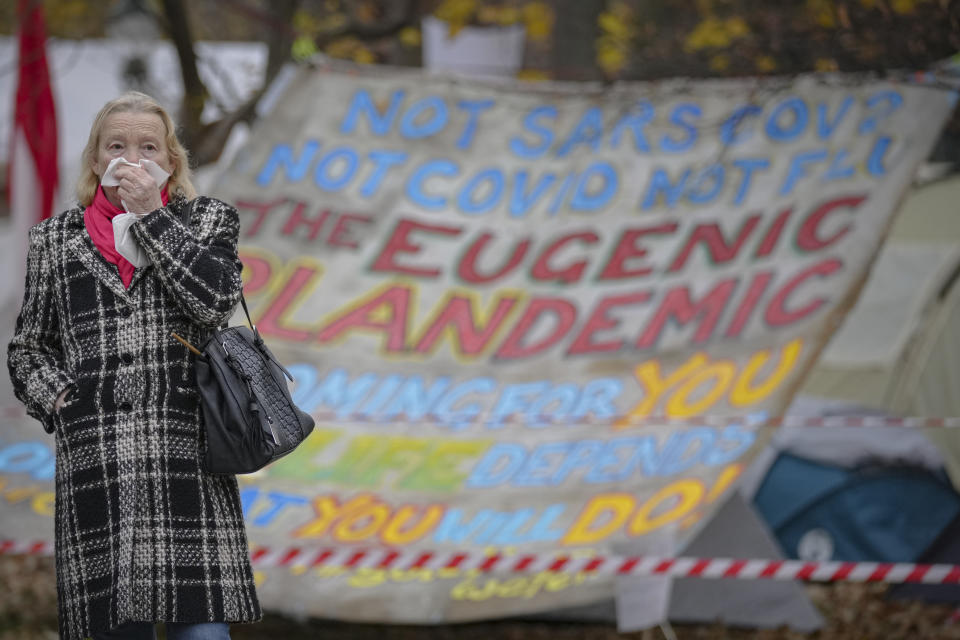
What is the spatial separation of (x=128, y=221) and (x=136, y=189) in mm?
78

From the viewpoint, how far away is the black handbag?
2594 mm

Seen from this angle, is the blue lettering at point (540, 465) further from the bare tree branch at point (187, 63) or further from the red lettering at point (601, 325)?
the bare tree branch at point (187, 63)

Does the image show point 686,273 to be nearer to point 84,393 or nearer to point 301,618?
point 301,618

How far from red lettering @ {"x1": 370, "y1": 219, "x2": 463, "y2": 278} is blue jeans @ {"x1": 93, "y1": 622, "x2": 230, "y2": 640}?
3616 millimetres

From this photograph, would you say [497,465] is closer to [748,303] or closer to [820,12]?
[748,303]

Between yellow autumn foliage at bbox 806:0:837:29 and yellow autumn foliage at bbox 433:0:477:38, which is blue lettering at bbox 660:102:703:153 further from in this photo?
yellow autumn foliage at bbox 433:0:477:38

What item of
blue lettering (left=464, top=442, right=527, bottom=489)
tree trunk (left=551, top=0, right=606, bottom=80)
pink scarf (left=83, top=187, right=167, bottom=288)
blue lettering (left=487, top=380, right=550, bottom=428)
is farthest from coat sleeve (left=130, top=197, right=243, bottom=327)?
tree trunk (left=551, top=0, right=606, bottom=80)

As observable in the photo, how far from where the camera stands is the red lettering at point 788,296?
605cm

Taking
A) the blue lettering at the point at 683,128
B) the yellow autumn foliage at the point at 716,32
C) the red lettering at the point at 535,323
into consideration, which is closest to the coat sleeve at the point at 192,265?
the red lettering at the point at 535,323

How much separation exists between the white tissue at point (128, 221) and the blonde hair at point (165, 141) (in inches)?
4.1

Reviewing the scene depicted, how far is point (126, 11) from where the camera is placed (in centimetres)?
1045

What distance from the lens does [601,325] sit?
241 inches

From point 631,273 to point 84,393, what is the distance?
3974 millimetres

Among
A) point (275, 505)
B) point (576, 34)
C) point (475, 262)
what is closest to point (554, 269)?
point (475, 262)
